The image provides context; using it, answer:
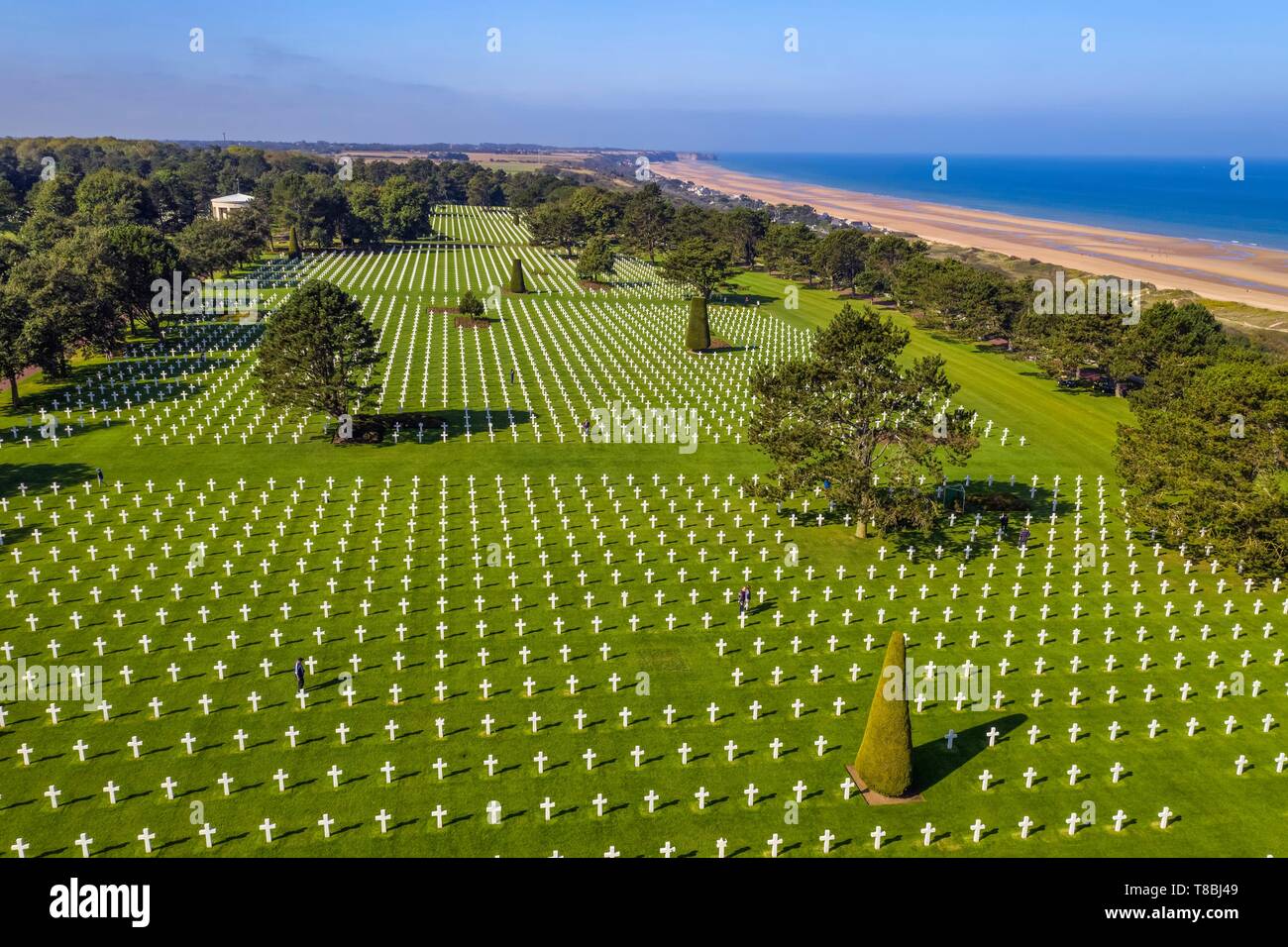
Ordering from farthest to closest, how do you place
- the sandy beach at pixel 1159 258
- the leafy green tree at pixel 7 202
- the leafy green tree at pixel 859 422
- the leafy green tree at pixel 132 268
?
the leafy green tree at pixel 7 202 < the sandy beach at pixel 1159 258 < the leafy green tree at pixel 132 268 < the leafy green tree at pixel 859 422

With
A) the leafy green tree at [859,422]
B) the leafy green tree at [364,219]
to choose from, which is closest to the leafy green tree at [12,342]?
the leafy green tree at [859,422]

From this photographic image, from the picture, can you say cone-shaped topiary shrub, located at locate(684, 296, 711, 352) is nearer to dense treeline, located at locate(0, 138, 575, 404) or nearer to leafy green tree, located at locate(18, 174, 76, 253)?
dense treeline, located at locate(0, 138, 575, 404)

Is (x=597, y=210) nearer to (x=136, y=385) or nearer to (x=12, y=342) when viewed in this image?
(x=136, y=385)

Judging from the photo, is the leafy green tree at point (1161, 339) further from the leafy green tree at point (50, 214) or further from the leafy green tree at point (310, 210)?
the leafy green tree at point (310, 210)

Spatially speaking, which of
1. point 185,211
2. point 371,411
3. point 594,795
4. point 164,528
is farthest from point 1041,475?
point 185,211

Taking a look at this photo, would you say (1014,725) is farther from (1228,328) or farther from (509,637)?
(1228,328)

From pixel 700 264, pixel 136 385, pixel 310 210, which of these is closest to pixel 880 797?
pixel 136 385
